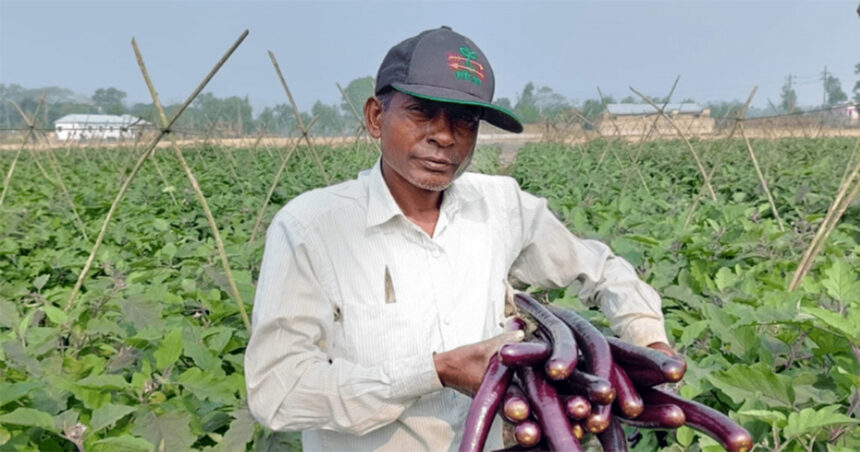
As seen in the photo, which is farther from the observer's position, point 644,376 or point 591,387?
point 644,376

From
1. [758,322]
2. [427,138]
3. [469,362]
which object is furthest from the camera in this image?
[758,322]

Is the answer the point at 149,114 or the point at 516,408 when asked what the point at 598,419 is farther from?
the point at 149,114

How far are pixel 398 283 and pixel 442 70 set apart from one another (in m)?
0.48

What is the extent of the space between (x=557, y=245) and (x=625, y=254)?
1806mm

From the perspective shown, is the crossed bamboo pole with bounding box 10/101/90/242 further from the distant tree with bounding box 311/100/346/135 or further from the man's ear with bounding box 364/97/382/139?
the distant tree with bounding box 311/100/346/135

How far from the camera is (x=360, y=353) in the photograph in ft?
5.32

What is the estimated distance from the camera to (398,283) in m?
1.67

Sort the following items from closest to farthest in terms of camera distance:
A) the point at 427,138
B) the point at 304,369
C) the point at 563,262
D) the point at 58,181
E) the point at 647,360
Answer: the point at 647,360 → the point at 304,369 → the point at 427,138 → the point at 563,262 → the point at 58,181

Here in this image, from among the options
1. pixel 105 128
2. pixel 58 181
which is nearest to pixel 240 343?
pixel 58 181

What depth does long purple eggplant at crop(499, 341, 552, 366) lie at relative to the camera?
1083mm

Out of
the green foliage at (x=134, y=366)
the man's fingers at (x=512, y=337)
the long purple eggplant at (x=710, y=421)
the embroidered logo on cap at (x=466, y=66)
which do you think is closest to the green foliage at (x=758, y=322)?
the long purple eggplant at (x=710, y=421)

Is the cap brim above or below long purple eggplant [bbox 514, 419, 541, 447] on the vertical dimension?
above

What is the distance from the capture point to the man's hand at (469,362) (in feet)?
4.00

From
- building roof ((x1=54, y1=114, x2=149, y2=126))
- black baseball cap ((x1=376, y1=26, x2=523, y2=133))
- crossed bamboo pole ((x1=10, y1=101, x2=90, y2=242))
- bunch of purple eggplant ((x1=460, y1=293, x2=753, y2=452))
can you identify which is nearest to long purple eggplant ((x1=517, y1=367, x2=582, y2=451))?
bunch of purple eggplant ((x1=460, y1=293, x2=753, y2=452))
